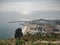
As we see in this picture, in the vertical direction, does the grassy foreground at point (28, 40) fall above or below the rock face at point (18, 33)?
below

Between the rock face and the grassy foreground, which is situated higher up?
the rock face

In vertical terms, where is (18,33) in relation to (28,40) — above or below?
above

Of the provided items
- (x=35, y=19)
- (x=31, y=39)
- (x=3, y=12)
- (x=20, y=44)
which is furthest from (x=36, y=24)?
(x=3, y=12)

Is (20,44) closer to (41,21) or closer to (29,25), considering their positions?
(29,25)

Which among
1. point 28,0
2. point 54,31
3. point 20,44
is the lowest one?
point 20,44

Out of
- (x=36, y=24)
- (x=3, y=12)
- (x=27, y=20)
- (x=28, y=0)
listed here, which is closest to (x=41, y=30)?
(x=36, y=24)

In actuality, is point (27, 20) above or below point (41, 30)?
above

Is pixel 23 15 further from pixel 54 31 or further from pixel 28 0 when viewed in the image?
pixel 54 31

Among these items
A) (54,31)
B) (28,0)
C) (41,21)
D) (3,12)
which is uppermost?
(28,0)

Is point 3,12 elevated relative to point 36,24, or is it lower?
elevated
